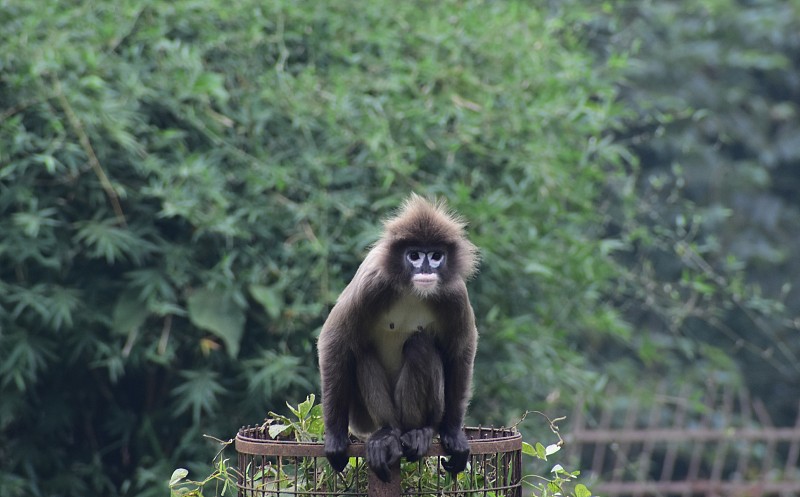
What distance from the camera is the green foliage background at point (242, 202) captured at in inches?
208

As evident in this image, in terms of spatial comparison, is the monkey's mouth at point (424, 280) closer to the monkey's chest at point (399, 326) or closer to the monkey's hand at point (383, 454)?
the monkey's chest at point (399, 326)

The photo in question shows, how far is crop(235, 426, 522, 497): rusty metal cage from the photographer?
3.19 meters

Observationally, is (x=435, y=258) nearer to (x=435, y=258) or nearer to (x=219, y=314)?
(x=435, y=258)

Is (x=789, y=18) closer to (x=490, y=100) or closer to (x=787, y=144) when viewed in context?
(x=787, y=144)

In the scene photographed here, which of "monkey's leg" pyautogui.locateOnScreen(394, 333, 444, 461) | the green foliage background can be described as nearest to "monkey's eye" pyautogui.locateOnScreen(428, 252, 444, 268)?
"monkey's leg" pyautogui.locateOnScreen(394, 333, 444, 461)

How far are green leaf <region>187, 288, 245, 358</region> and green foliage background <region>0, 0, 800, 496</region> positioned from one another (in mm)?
10

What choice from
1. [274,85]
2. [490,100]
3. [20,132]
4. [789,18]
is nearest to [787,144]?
[789,18]

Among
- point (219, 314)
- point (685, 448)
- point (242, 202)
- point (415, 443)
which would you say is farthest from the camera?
point (685, 448)

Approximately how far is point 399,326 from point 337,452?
52cm

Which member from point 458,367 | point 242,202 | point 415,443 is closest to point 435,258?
point 458,367

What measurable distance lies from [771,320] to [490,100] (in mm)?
6670

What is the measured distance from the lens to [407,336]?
367 centimetres

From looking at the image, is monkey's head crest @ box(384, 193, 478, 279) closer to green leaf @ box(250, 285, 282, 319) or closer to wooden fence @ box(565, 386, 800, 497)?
green leaf @ box(250, 285, 282, 319)

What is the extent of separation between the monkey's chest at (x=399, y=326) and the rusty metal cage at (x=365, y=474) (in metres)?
0.34
